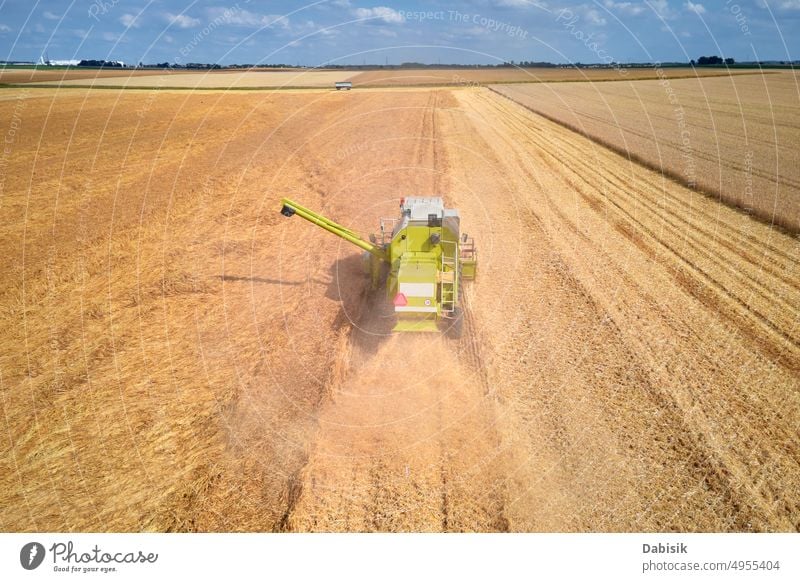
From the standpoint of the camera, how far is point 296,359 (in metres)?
12.1

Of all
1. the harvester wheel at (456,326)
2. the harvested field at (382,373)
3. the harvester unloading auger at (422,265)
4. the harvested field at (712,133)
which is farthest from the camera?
the harvested field at (712,133)

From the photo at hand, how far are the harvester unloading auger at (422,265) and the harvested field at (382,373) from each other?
105 centimetres

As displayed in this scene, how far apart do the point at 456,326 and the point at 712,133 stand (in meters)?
37.3

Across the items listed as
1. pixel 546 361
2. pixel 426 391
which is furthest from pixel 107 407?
pixel 546 361

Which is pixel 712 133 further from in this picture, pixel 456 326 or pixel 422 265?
pixel 422 265

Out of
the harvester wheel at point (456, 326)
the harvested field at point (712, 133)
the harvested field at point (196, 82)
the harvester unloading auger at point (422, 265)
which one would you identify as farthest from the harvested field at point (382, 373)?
the harvested field at point (196, 82)

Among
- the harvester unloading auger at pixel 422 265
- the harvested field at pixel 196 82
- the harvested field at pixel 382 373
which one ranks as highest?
the harvested field at pixel 196 82

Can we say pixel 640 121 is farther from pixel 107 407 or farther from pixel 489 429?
pixel 107 407

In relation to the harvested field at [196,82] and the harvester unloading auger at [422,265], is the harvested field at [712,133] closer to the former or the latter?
the harvester unloading auger at [422,265]

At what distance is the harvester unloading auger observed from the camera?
11.1m

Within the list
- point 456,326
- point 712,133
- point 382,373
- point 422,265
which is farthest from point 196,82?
point 382,373

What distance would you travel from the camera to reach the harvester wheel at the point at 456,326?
1283 cm

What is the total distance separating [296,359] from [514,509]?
6321mm

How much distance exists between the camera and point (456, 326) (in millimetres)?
13141
